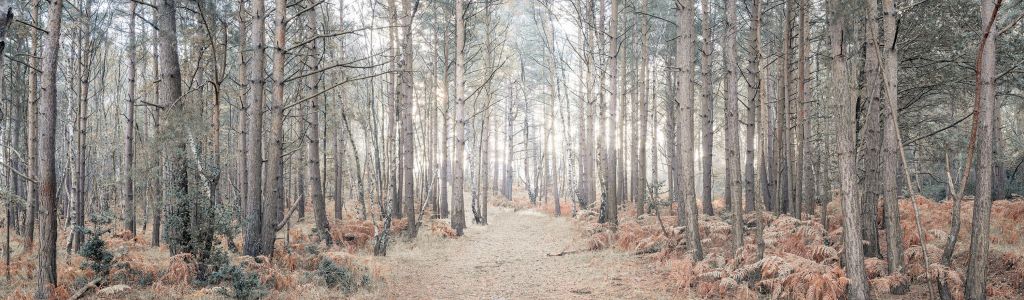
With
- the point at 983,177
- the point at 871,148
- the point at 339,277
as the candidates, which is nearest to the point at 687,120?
the point at 871,148

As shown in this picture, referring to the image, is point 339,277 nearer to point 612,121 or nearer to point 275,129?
point 275,129

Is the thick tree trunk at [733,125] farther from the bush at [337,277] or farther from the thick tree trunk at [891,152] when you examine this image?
the bush at [337,277]

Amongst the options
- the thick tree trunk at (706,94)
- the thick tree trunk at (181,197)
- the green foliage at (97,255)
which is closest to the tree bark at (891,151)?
the thick tree trunk at (706,94)

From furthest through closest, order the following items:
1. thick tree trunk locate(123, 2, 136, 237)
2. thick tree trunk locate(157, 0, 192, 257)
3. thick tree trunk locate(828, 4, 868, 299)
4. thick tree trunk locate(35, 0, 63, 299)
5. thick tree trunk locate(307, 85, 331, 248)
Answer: thick tree trunk locate(123, 2, 136, 237)
thick tree trunk locate(307, 85, 331, 248)
thick tree trunk locate(157, 0, 192, 257)
thick tree trunk locate(35, 0, 63, 299)
thick tree trunk locate(828, 4, 868, 299)

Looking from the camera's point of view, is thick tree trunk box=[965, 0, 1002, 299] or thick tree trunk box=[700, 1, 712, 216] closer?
thick tree trunk box=[965, 0, 1002, 299]

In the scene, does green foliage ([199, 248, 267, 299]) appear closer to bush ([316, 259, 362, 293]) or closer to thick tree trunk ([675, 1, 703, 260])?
bush ([316, 259, 362, 293])

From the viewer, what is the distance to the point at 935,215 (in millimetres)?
11086

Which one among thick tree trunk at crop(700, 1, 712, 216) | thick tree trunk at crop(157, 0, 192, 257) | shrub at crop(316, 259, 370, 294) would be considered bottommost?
shrub at crop(316, 259, 370, 294)

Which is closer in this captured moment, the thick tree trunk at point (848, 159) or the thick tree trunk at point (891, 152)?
the thick tree trunk at point (848, 159)

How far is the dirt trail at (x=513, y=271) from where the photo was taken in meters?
7.21

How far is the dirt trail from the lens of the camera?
721 cm

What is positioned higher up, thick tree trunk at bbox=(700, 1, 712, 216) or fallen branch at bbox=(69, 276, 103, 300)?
thick tree trunk at bbox=(700, 1, 712, 216)

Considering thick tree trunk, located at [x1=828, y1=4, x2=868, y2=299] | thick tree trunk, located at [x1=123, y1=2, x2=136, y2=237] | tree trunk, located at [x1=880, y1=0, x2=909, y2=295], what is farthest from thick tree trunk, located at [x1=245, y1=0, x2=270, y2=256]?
tree trunk, located at [x1=880, y1=0, x2=909, y2=295]

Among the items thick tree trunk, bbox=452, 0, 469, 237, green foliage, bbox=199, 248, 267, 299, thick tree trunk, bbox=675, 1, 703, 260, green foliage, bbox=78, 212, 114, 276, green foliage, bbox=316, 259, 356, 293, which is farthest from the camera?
thick tree trunk, bbox=452, 0, 469, 237
